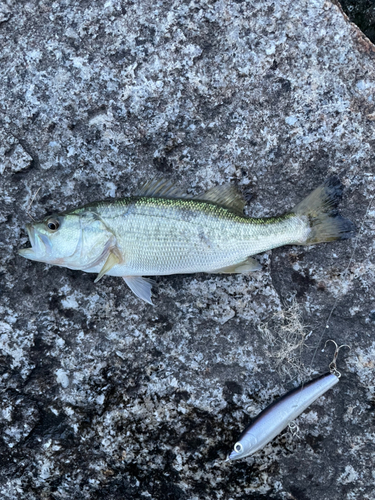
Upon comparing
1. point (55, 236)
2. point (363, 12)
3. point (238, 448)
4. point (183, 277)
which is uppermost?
point (363, 12)

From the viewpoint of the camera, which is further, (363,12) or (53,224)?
(363,12)

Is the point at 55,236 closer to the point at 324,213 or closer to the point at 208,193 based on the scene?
the point at 208,193

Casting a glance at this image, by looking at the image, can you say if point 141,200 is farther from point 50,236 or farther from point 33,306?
point 33,306

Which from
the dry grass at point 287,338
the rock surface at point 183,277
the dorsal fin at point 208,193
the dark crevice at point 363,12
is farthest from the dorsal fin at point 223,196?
the dark crevice at point 363,12

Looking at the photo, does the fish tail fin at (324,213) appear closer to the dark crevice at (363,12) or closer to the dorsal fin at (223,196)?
→ the dorsal fin at (223,196)

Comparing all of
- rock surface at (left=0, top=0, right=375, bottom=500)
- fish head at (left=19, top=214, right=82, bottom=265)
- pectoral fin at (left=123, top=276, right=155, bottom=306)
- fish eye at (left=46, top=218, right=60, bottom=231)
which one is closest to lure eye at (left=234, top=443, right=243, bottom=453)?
rock surface at (left=0, top=0, right=375, bottom=500)

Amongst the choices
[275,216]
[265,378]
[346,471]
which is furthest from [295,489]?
[275,216]

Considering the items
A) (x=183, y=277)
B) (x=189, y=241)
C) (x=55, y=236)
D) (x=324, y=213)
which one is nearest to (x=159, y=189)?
(x=189, y=241)

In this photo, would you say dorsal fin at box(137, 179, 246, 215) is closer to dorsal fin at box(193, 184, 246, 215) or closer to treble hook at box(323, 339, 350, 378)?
dorsal fin at box(193, 184, 246, 215)
